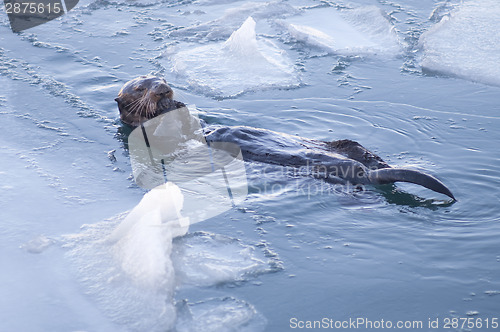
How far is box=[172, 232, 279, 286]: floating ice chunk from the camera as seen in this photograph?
11.2 ft

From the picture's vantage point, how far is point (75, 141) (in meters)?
5.23

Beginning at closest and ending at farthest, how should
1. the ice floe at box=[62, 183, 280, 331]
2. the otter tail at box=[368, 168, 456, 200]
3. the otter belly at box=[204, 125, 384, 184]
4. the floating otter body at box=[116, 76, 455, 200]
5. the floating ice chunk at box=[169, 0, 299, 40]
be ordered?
Result: the ice floe at box=[62, 183, 280, 331] → the otter tail at box=[368, 168, 456, 200] → the floating otter body at box=[116, 76, 455, 200] → the otter belly at box=[204, 125, 384, 184] → the floating ice chunk at box=[169, 0, 299, 40]

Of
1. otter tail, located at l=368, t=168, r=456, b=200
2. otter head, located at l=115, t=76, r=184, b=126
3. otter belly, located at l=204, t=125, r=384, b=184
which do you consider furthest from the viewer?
otter head, located at l=115, t=76, r=184, b=126

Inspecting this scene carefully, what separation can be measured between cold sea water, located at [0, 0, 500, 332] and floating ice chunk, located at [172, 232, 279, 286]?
0.01 metres

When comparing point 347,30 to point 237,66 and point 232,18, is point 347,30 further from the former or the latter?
point 237,66

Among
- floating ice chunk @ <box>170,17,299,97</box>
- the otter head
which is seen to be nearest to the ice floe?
the otter head

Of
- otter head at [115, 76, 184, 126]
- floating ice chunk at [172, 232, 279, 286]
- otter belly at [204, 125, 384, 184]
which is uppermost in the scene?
otter head at [115, 76, 184, 126]

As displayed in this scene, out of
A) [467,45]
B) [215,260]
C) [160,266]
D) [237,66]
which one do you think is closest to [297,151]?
[215,260]

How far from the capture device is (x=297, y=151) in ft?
14.7

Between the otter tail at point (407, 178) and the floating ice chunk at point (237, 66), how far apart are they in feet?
7.28

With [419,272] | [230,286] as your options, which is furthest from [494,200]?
[230,286]

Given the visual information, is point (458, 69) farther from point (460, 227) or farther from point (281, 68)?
point (460, 227)

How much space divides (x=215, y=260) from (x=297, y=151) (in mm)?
1271

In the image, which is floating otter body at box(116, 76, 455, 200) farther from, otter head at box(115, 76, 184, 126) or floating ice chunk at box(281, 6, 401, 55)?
floating ice chunk at box(281, 6, 401, 55)
